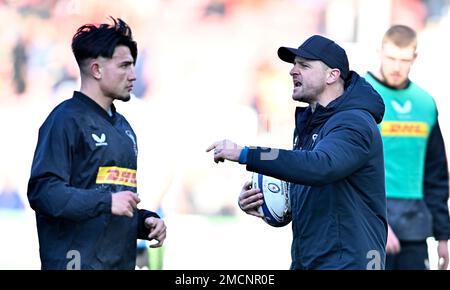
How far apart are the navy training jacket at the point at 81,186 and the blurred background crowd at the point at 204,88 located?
3.21 metres

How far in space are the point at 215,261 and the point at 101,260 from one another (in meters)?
3.46

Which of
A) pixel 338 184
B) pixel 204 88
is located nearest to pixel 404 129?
pixel 204 88

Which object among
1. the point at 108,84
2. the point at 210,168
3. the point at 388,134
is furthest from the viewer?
the point at 210,168

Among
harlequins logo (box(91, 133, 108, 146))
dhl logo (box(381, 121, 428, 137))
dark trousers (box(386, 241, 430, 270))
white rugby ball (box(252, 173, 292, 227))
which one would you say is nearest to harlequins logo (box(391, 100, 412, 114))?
dhl logo (box(381, 121, 428, 137))

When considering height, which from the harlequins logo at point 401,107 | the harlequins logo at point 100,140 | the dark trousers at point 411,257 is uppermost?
the harlequins logo at point 401,107

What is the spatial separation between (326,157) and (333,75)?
0.66 m

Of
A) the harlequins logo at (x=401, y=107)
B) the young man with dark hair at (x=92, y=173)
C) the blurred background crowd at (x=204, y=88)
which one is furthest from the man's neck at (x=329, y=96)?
the blurred background crowd at (x=204, y=88)

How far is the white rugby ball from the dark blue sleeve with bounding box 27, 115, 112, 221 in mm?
889

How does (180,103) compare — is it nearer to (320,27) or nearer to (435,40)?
(320,27)

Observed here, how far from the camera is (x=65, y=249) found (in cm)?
582

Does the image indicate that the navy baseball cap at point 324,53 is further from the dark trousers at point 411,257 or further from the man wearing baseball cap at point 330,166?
the dark trousers at point 411,257

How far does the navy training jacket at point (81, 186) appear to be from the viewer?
5684 mm

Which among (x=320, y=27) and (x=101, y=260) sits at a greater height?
(x=320, y=27)
